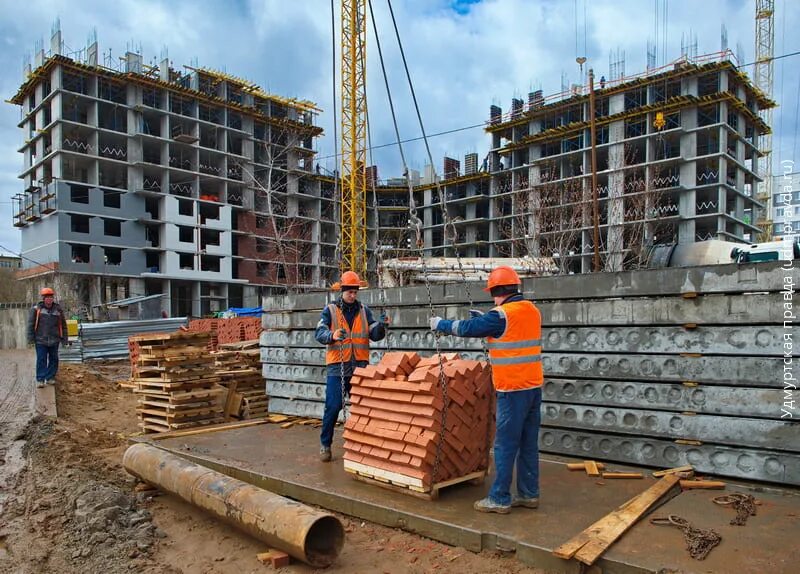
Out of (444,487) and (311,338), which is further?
(311,338)

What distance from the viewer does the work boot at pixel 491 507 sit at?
199 inches

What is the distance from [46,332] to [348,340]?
8.12m

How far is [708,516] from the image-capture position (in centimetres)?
488

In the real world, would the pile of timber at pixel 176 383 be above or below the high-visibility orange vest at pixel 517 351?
below

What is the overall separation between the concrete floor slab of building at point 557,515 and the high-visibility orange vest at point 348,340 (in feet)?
4.03

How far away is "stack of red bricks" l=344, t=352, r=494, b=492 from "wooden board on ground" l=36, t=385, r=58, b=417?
667 centimetres

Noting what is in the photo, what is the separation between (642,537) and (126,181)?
57136 mm

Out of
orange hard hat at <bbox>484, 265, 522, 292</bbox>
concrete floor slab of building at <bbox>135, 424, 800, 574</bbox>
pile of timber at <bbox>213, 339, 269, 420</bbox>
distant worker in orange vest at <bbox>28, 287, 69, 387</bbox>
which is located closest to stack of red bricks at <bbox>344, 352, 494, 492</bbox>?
concrete floor slab of building at <bbox>135, 424, 800, 574</bbox>

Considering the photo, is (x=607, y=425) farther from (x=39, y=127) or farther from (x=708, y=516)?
(x=39, y=127)

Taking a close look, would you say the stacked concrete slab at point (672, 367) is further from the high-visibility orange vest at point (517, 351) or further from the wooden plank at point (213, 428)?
the wooden plank at point (213, 428)

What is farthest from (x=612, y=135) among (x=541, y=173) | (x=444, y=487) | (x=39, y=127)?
(x=444, y=487)

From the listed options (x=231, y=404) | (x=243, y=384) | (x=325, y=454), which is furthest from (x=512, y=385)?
(x=243, y=384)

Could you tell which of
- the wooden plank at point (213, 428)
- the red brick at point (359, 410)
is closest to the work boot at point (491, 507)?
the red brick at point (359, 410)

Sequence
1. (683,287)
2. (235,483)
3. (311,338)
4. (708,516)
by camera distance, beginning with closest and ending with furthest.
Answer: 1. (708,516)
2. (235,483)
3. (683,287)
4. (311,338)
